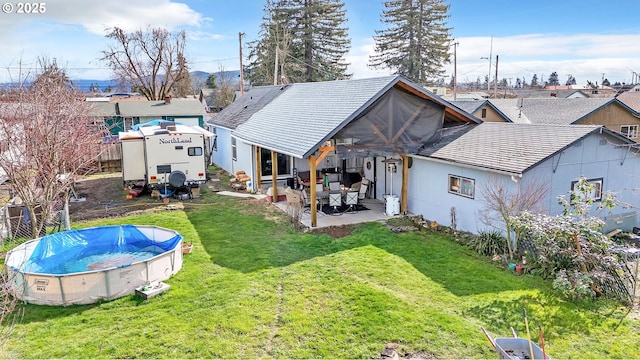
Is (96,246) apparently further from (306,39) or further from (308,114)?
(306,39)

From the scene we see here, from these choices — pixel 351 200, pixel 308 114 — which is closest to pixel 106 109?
pixel 308 114

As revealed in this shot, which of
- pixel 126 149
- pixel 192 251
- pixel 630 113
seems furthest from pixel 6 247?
pixel 630 113

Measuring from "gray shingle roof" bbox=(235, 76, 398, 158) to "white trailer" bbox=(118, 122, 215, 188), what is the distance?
7.25 feet

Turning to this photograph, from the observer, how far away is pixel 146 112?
32.0 meters

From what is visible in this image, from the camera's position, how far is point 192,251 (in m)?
10.9

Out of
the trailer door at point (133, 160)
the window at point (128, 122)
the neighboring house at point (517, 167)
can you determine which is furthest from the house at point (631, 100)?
the window at point (128, 122)

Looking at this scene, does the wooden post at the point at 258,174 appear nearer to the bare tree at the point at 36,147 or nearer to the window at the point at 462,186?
the bare tree at the point at 36,147

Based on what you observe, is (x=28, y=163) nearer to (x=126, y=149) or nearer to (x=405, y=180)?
(x=126, y=149)

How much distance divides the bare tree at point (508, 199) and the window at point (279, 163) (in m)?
9.00

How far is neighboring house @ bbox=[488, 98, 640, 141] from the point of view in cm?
2539

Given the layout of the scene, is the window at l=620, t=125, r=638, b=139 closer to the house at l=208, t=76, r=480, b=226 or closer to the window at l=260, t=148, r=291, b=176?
the house at l=208, t=76, r=480, b=226

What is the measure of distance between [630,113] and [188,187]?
27.5 metres

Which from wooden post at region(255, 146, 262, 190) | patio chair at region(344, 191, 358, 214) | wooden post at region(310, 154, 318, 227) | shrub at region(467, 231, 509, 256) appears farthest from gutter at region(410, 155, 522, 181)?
wooden post at region(255, 146, 262, 190)

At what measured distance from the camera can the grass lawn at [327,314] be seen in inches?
261
